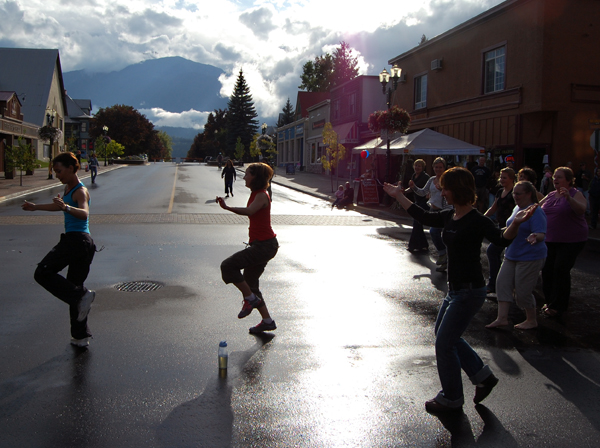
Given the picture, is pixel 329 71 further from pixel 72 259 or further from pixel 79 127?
pixel 72 259

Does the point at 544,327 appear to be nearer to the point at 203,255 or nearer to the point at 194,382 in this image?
the point at 194,382

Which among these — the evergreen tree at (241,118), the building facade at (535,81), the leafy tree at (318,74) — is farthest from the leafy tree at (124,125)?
the building facade at (535,81)

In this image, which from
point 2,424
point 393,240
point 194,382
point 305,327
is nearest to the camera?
point 2,424

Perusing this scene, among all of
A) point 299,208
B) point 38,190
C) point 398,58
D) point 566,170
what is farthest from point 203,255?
point 398,58

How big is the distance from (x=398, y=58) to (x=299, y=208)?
44.1 ft

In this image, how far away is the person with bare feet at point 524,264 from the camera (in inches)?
220

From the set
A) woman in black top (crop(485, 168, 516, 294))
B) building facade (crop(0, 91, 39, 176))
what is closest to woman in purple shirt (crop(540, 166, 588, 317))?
woman in black top (crop(485, 168, 516, 294))

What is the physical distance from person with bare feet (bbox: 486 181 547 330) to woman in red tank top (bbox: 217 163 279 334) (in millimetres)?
2554

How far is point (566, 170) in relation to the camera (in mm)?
6121

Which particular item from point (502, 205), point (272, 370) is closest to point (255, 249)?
point (272, 370)

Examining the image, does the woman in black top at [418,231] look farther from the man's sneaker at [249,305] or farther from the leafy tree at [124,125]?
the leafy tree at [124,125]

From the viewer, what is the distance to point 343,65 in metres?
72.9

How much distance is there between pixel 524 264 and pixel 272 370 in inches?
120

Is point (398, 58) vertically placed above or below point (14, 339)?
above
